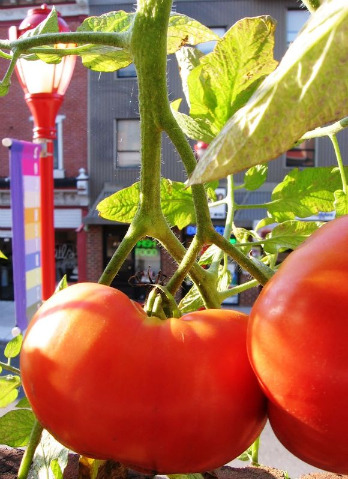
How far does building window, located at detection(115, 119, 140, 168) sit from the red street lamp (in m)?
3.87

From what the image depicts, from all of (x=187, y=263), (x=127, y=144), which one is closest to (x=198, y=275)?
(x=187, y=263)

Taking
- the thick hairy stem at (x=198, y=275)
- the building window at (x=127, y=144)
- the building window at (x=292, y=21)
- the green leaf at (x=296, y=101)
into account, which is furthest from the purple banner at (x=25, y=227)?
the building window at (x=292, y=21)

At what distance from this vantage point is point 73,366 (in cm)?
22

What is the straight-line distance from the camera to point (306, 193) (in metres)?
0.52

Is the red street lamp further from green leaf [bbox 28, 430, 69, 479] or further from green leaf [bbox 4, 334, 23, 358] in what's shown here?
green leaf [bbox 28, 430, 69, 479]

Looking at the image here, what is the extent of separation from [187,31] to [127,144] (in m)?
6.52

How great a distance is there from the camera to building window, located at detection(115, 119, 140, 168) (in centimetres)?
671

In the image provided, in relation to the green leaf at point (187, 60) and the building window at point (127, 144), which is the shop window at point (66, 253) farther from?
the green leaf at point (187, 60)

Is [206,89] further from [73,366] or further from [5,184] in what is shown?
[5,184]

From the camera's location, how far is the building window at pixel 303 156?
22.4ft

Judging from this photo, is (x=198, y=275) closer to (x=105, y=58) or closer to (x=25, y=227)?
(x=105, y=58)

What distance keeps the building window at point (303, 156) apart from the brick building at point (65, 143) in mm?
2665

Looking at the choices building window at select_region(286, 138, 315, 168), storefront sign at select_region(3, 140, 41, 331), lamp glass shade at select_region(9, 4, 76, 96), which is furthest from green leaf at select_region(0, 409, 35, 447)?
building window at select_region(286, 138, 315, 168)

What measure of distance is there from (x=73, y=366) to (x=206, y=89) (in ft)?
0.75
